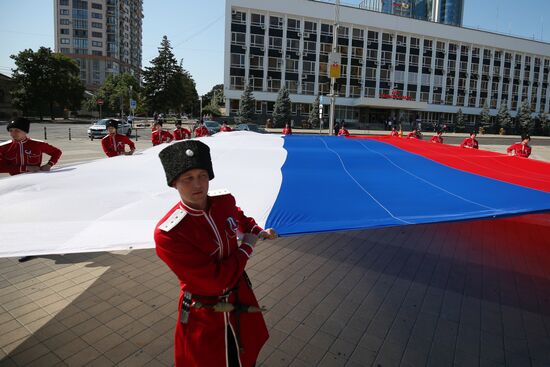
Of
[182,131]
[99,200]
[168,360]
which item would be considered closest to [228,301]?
[168,360]

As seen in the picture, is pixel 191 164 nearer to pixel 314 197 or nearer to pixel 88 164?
pixel 314 197

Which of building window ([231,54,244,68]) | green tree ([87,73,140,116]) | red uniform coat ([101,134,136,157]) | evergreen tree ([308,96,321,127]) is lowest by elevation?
red uniform coat ([101,134,136,157])

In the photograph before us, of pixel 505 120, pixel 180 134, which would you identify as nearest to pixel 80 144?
pixel 180 134

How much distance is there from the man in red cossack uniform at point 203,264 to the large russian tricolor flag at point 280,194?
2.64 ft

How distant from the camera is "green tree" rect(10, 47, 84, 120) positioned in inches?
2035

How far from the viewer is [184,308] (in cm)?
203

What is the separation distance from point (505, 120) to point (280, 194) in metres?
67.1

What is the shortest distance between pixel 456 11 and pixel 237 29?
454 feet

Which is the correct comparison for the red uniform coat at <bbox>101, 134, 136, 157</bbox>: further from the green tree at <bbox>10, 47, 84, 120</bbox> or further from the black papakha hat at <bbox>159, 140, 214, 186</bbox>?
the green tree at <bbox>10, 47, 84, 120</bbox>

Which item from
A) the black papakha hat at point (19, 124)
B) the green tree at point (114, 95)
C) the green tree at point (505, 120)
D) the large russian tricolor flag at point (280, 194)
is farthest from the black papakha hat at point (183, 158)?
the green tree at point (505, 120)

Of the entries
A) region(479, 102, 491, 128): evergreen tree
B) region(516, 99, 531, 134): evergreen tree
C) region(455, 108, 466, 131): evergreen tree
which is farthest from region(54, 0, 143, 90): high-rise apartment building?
region(516, 99, 531, 134): evergreen tree

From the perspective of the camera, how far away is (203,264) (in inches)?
74.1

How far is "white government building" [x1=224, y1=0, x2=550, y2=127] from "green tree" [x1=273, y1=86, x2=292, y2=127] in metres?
3.01

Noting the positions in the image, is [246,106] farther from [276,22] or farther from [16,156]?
[16,156]
